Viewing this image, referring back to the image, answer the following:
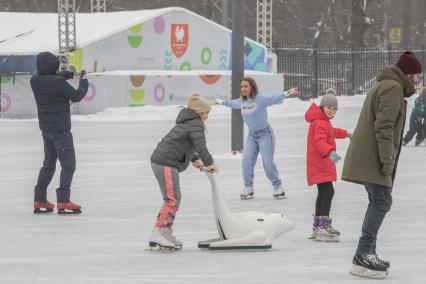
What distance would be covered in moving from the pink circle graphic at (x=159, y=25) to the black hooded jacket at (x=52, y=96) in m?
27.1

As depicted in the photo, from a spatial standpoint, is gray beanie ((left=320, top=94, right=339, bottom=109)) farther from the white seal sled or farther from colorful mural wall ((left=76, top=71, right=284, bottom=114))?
colorful mural wall ((left=76, top=71, right=284, bottom=114))

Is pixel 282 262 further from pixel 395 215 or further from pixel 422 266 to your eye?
pixel 395 215

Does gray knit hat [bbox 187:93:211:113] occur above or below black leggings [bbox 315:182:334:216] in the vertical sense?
above

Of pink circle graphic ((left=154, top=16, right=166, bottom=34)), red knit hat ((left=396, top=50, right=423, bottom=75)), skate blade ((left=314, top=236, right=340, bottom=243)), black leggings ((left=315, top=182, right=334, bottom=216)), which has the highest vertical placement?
pink circle graphic ((left=154, top=16, right=166, bottom=34))

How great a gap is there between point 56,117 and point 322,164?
3.21 metres

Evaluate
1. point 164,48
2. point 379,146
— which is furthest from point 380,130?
point 164,48

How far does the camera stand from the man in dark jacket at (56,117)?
12.2 meters

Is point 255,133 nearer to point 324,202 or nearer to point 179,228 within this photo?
point 179,228

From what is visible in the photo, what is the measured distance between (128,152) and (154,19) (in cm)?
1826

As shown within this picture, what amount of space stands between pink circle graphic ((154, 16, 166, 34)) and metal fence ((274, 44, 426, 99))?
7.68 metres

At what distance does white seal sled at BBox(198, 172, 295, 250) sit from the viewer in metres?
9.45

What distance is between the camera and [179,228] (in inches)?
438

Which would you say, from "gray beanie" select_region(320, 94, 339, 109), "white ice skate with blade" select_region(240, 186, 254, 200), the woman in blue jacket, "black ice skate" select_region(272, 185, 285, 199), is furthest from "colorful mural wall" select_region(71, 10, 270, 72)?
"gray beanie" select_region(320, 94, 339, 109)

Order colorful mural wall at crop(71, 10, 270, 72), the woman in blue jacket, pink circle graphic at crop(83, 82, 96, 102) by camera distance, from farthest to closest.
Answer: colorful mural wall at crop(71, 10, 270, 72)
pink circle graphic at crop(83, 82, 96, 102)
the woman in blue jacket
